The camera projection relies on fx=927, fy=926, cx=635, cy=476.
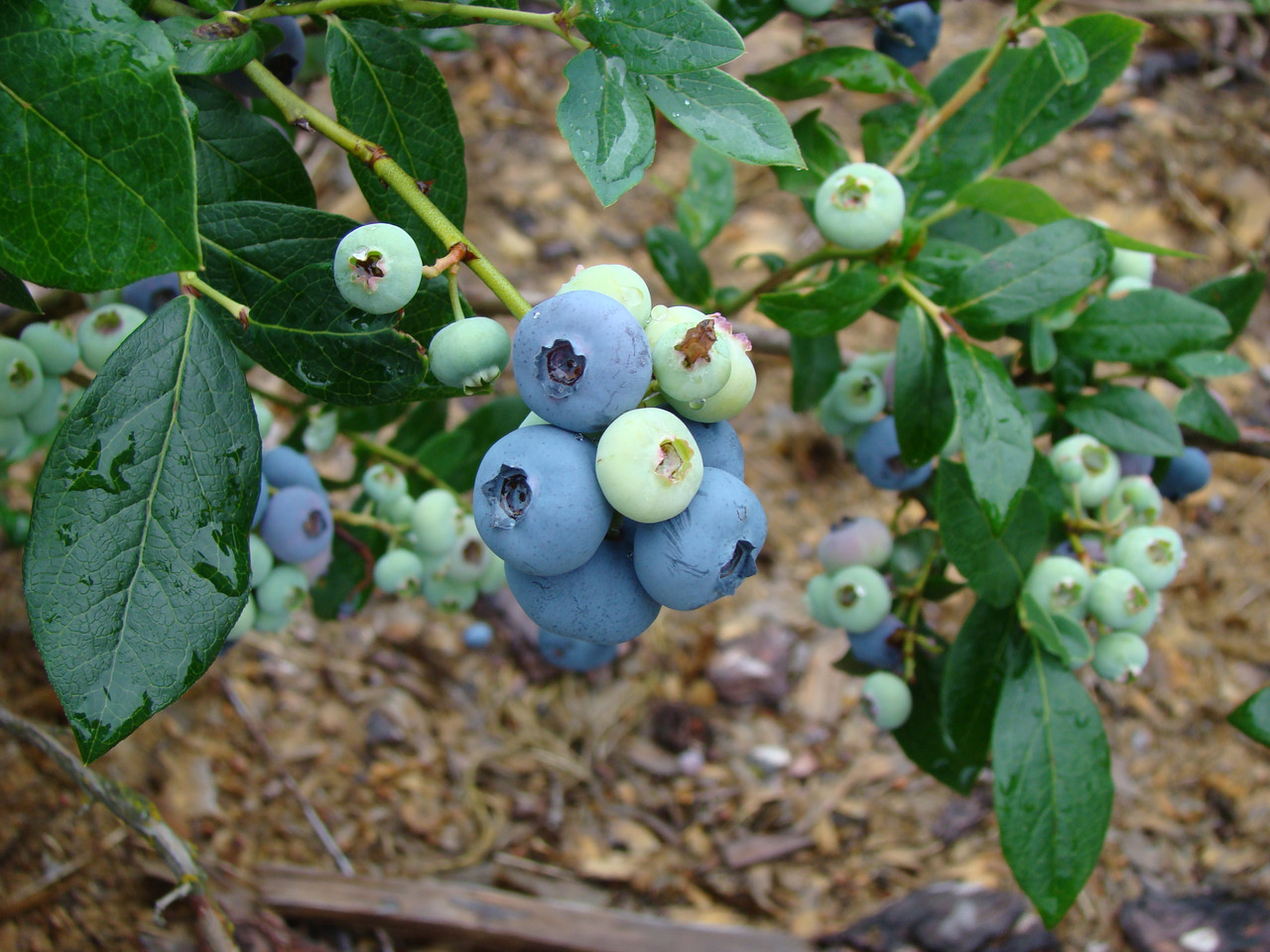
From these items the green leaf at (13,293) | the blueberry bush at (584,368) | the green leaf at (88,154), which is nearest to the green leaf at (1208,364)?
the blueberry bush at (584,368)

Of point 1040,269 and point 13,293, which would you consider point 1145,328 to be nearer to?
point 1040,269

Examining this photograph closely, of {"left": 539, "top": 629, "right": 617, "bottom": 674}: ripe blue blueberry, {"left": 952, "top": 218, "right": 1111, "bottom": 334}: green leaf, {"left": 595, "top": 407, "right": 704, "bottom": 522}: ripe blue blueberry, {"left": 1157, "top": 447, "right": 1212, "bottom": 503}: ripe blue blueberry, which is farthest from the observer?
{"left": 539, "top": 629, "right": 617, "bottom": 674}: ripe blue blueberry

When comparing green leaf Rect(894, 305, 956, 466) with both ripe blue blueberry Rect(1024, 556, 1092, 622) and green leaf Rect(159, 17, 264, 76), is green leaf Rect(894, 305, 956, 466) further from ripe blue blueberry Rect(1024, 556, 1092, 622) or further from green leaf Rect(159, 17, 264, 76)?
green leaf Rect(159, 17, 264, 76)

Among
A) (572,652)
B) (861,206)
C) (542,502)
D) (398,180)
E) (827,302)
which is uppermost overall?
(398,180)

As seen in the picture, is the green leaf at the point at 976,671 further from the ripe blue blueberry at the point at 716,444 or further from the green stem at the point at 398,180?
the green stem at the point at 398,180

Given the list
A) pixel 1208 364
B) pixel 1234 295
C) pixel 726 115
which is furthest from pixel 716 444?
pixel 1234 295

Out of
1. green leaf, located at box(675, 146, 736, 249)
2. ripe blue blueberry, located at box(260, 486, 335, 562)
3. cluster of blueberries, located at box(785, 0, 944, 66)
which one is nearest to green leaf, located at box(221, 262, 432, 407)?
ripe blue blueberry, located at box(260, 486, 335, 562)
